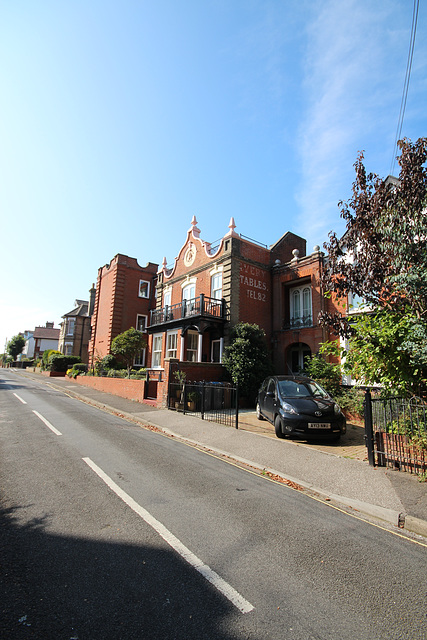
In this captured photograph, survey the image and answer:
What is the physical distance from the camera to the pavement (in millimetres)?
4891

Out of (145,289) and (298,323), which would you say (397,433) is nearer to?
(298,323)

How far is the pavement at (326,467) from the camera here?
16.0 ft

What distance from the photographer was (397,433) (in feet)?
21.5

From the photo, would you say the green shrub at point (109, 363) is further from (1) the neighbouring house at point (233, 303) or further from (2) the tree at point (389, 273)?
(2) the tree at point (389, 273)

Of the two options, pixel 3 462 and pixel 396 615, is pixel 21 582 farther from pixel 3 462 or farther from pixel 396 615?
pixel 3 462

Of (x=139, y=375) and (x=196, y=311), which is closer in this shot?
(x=196, y=311)

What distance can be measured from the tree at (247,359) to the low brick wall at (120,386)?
468cm

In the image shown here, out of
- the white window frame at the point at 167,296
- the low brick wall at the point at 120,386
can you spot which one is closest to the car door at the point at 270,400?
the low brick wall at the point at 120,386

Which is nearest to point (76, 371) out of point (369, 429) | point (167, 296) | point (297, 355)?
point (167, 296)

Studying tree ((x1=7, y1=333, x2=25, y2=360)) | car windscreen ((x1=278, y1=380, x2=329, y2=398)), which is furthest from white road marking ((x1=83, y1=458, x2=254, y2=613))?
tree ((x1=7, y1=333, x2=25, y2=360))

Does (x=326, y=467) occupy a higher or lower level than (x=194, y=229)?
lower

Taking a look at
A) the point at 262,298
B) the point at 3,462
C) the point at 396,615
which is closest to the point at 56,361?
the point at 262,298

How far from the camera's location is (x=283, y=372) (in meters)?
19.8

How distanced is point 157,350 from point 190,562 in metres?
20.9
